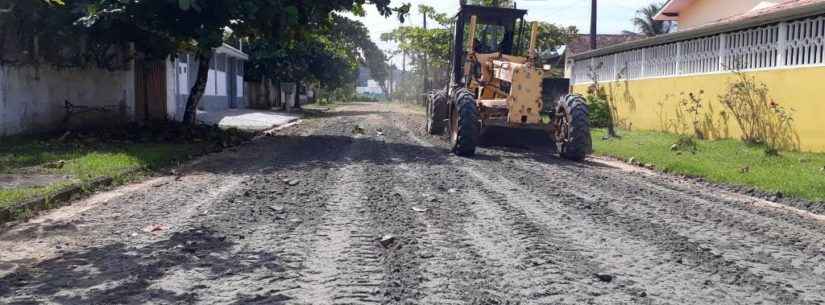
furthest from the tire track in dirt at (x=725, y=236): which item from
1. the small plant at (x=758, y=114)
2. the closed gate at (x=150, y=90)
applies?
the closed gate at (x=150, y=90)

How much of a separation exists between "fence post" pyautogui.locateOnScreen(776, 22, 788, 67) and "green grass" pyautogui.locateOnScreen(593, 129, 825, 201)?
1.80 meters

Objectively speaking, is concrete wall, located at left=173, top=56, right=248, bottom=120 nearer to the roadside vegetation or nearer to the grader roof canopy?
the roadside vegetation

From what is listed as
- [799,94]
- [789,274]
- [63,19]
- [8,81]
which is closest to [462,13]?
[799,94]

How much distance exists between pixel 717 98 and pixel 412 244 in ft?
43.5

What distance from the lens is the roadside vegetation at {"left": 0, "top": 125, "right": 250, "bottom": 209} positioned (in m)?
9.46

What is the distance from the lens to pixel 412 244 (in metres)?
6.23

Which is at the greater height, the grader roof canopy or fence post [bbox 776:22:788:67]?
the grader roof canopy

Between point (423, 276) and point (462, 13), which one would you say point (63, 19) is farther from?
point (423, 276)

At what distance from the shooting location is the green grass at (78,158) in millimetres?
9109

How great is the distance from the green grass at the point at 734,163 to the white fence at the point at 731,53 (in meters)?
1.83

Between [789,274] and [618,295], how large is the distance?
5.30ft

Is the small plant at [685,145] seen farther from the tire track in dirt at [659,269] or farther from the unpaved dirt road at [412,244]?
the tire track in dirt at [659,269]

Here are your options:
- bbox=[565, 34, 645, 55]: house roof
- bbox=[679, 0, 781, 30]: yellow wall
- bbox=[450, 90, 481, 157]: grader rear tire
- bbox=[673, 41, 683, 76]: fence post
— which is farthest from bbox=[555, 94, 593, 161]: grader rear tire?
bbox=[565, 34, 645, 55]: house roof

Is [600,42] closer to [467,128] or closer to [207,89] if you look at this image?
[207,89]
